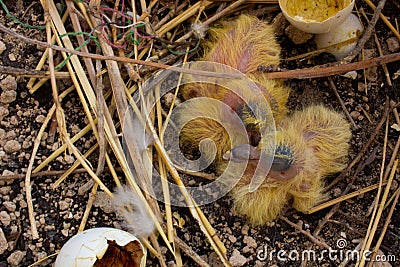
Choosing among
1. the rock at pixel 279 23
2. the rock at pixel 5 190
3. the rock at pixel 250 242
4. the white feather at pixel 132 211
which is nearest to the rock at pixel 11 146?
the rock at pixel 5 190

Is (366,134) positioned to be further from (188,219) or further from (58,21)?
(58,21)

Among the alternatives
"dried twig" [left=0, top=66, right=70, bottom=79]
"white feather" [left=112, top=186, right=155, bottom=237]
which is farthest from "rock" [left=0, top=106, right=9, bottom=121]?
"white feather" [left=112, top=186, right=155, bottom=237]

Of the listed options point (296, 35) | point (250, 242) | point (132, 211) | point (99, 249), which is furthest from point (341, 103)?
point (99, 249)

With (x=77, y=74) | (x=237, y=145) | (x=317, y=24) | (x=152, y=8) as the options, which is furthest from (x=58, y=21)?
(x=317, y=24)

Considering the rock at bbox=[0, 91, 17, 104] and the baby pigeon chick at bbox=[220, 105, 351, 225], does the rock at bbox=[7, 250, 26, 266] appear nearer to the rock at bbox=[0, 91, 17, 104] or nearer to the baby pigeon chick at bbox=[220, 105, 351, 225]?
the rock at bbox=[0, 91, 17, 104]

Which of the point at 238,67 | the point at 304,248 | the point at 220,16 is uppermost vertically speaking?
the point at 220,16

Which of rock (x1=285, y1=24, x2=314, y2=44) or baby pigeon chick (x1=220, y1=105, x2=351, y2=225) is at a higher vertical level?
rock (x1=285, y1=24, x2=314, y2=44)

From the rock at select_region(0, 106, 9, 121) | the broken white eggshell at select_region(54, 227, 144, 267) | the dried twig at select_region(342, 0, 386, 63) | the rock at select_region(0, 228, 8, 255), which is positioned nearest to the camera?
the broken white eggshell at select_region(54, 227, 144, 267)
